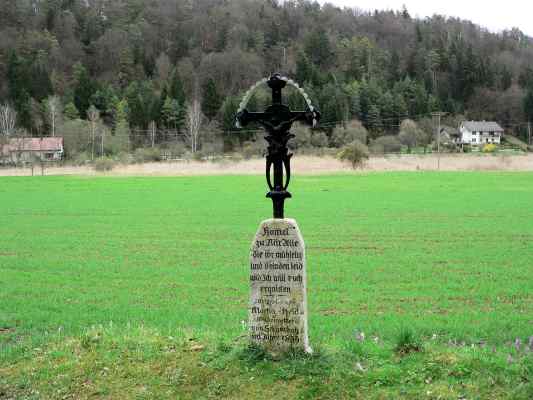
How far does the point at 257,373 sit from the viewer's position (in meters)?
7.18

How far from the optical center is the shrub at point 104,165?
86.9 meters

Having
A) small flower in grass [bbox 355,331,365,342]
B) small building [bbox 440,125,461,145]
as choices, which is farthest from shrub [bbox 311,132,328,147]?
small flower in grass [bbox 355,331,365,342]

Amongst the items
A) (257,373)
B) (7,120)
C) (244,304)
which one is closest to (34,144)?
(7,120)

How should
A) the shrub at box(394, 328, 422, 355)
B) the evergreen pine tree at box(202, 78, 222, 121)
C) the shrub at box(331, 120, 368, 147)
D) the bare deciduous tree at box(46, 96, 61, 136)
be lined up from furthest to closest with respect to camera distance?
the evergreen pine tree at box(202, 78, 222, 121)
the bare deciduous tree at box(46, 96, 61, 136)
the shrub at box(331, 120, 368, 147)
the shrub at box(394, 328, 422, 355)

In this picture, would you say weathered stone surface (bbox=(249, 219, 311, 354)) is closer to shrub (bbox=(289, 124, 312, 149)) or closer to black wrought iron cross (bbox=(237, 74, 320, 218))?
black wrought iron cross (bbox=(237, 74, 320, 218))

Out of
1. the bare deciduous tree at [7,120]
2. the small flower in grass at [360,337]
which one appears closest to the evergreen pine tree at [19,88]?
the bare deciduous tree at [7,120]

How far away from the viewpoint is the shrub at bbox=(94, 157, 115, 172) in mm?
86938

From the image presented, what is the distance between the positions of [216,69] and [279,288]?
163 m

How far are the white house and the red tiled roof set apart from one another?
8937 centimetres

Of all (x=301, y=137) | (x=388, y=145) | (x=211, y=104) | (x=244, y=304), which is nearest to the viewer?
(x=244, y=304)

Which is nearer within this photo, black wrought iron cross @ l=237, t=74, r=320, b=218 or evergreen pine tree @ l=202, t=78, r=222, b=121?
black wrought iron cross @ l=237, t=74, r=320, b=218

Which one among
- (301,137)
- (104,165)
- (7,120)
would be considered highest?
(7,120)

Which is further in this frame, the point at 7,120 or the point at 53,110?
the point at 53,110

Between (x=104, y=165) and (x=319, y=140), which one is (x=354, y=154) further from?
(x=104, y=165)
